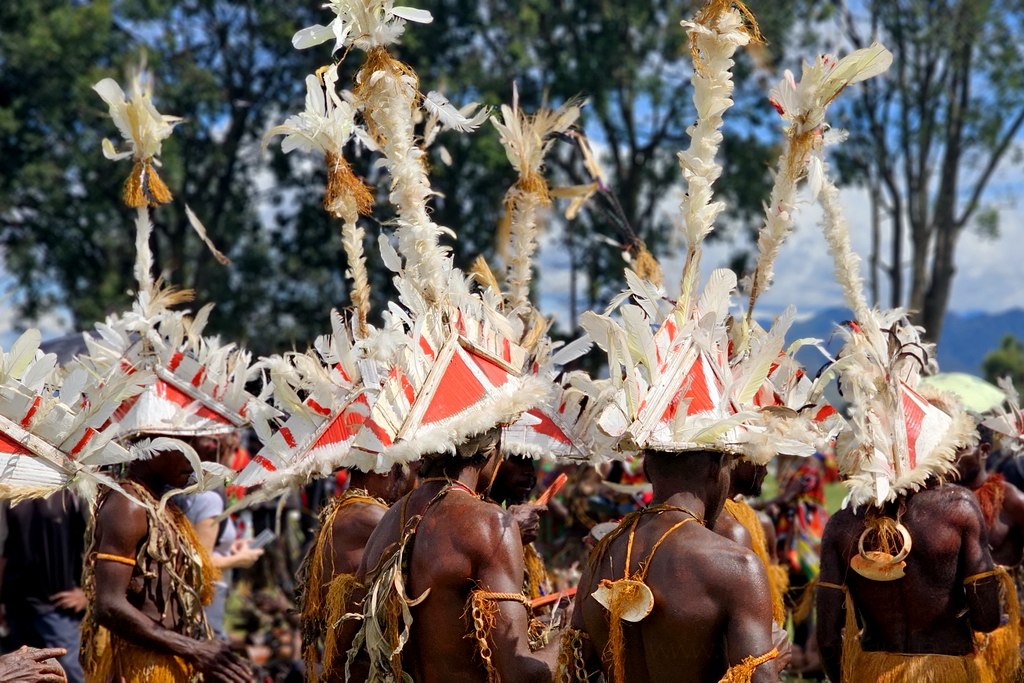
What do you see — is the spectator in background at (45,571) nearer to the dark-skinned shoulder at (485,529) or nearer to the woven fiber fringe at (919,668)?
the dark-skinned shoulder at (485,529)

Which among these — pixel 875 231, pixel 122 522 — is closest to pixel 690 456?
pixel 122 522

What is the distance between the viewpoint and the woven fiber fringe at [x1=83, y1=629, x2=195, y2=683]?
4.81 meters

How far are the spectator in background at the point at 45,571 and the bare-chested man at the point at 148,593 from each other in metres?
1.53

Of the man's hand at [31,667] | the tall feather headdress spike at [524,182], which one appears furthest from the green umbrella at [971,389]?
the man's hand at [31,667]

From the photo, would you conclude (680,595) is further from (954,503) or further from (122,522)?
(122,522)

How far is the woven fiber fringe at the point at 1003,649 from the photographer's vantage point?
15.6 feet

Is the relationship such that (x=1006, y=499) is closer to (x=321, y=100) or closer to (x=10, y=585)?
(x=321, y=100)

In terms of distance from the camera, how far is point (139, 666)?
481 cm

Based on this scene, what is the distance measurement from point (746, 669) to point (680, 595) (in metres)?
0.27

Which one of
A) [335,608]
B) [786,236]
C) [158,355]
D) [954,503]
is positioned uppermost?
[786,236]

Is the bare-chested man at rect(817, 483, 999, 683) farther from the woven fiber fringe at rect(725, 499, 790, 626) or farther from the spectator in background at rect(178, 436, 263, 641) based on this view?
the spectator in background at rect(178, 436, 263, 641)

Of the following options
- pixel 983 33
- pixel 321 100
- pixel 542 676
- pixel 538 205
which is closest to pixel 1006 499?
pixel 538 205

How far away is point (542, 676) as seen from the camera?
3.31m

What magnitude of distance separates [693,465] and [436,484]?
836 mm
